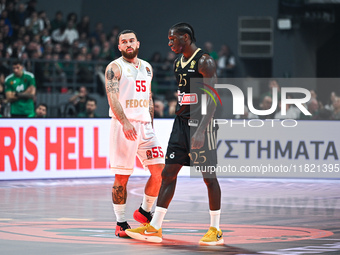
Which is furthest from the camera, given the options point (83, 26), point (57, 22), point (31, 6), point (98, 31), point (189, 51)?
point (98, 31)

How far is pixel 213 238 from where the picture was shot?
8.25 metres

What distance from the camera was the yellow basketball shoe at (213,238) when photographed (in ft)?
27.0

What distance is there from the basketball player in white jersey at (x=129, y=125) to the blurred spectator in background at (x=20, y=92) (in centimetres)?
897

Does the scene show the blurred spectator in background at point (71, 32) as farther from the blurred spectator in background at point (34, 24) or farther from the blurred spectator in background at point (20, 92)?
the blurred spectator in background at point (20, 92)

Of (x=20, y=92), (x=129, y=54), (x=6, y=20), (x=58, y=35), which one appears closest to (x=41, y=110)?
(x=20, y=92)

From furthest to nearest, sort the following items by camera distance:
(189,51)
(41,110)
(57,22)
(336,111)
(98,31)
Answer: (98,31) < (57,22) < (336,111) < (41,110) < (189,51)

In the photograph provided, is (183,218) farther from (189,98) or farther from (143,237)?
(189,98)

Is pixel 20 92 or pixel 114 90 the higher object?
pixel 114 90

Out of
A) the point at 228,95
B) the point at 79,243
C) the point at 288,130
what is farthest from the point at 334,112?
the point at 79,243

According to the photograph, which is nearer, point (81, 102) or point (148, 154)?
point (148, 154)

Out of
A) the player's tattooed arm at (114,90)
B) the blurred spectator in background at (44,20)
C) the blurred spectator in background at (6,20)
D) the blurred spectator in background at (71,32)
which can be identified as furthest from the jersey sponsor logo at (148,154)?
the blurred spectator in background at (71,32)

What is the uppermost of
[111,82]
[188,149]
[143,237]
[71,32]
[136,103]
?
[71,32]

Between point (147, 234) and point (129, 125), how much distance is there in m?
1.34

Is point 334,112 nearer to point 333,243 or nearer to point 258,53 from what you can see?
point 258,53
